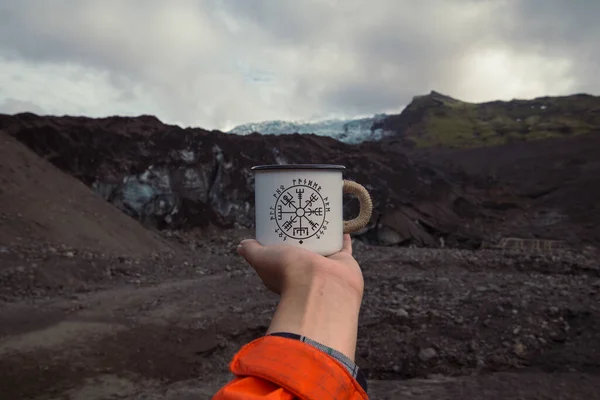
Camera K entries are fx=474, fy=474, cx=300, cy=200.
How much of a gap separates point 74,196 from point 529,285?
10.6 metres

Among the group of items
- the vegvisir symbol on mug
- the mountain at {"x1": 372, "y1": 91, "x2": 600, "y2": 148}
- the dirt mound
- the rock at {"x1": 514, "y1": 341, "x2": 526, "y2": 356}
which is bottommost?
the rock at {"x1": 514, "y1": 341, "x2": 526, "y2": 356}

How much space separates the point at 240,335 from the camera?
6.14 metres

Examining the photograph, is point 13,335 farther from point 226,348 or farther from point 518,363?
point 518,363

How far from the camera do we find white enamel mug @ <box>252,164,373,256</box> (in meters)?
1.94

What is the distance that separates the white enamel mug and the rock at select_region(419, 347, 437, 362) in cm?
394

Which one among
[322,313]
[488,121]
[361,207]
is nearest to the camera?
[322,313]

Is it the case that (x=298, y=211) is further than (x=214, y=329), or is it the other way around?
(x=214, y=329)

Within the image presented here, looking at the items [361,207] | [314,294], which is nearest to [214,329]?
[361,207]

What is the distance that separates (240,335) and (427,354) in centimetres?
234

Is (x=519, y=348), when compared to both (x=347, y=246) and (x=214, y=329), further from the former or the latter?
(x=347, y=246)

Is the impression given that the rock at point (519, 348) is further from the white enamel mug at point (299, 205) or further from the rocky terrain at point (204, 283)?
the white enamel mug at point (299, 205)

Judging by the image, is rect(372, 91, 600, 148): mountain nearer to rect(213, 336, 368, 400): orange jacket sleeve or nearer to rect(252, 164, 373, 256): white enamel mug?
rect(252, 164, 373, 256): white enamel mug

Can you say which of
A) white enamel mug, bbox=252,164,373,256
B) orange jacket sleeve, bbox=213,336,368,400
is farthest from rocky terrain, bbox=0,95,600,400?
orange jacket sleeve, bbox=213,336,368,400

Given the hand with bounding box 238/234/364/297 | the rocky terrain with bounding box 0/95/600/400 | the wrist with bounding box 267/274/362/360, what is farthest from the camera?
the rocky terrain with bounding box 0/95/600/400
